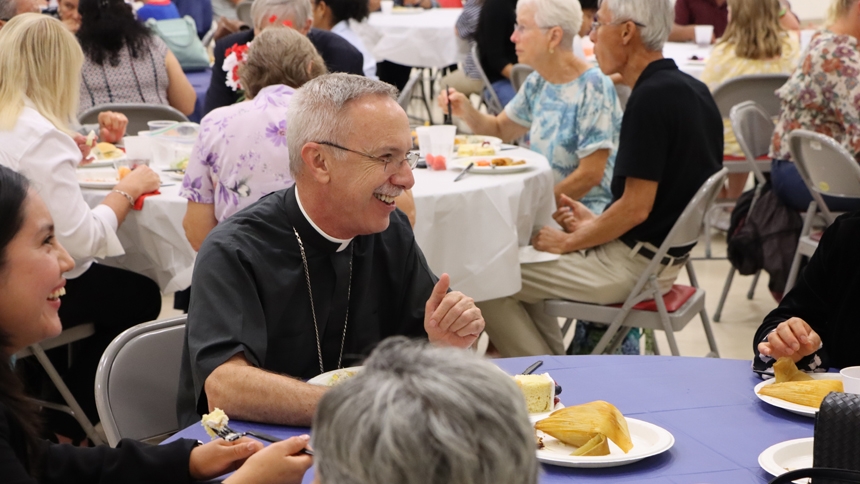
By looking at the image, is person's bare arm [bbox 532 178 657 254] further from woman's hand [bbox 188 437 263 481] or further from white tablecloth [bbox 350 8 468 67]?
white tablecloth [bbox 350 8 468 67]

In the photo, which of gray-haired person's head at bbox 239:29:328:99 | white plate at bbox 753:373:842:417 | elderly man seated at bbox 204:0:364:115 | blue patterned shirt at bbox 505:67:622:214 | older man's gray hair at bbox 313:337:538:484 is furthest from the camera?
elderly man seated at bbox 204:0:364:115

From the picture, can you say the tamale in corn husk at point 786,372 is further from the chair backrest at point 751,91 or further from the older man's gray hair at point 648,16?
the chair backrest at point 751,91

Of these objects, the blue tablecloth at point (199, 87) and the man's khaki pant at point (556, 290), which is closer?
the man's khaki pant at point (556, 290)

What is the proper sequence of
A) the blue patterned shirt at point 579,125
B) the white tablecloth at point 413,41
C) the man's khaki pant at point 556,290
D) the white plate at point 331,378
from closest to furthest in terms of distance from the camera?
the white plate at point 331,378 → the man's khaki pant at point 556,290 → the blue patterned shirt at point 579,125 → the white tablecloth at point 413,41

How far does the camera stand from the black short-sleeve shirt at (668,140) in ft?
10.9

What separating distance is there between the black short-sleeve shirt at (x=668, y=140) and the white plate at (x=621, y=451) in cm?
186

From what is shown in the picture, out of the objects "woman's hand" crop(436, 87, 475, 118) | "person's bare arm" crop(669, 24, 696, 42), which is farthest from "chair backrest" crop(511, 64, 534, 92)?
"person's bare arm" crop(669, 24, 696, 42)

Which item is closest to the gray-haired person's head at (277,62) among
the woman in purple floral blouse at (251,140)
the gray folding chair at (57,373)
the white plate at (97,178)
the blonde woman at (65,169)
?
the woman in purple floral blouse at (251,140)

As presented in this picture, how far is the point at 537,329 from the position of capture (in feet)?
12.6

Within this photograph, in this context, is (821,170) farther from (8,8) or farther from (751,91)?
(8,8)

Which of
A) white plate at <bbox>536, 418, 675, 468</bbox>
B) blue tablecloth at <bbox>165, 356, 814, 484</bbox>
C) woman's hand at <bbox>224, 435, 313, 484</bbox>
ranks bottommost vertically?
blue tablecloth at <bbox>165, 356, 814, 484</bbox>

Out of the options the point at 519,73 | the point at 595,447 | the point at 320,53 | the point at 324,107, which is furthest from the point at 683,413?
the point at 519,73

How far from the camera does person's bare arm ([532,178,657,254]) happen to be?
3.37m

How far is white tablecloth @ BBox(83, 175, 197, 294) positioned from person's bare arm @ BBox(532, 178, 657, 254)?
1.33 meters
